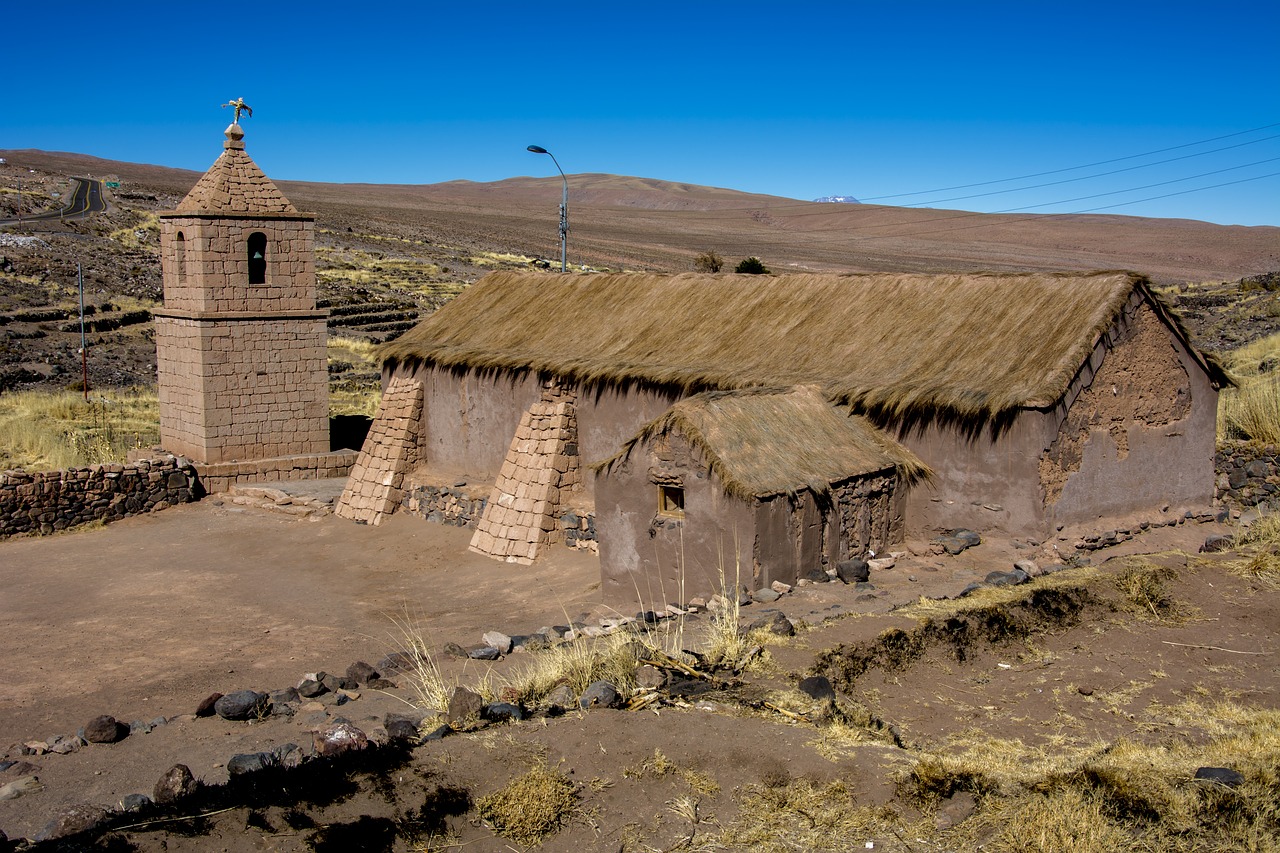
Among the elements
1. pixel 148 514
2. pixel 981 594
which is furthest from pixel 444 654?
pixel 148 514

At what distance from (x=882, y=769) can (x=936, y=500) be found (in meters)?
7.31

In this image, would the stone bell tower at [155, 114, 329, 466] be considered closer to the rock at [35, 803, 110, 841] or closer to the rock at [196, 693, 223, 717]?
the rock at [196, 693, 223, 717]

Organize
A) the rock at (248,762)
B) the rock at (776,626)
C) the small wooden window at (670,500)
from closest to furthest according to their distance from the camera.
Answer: the rock at (248,762) → the rock at (776,626) → the small wooden window at (670,500)

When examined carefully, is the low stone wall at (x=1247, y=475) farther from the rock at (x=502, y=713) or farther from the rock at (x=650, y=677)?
the rock at (x=502, y=713)

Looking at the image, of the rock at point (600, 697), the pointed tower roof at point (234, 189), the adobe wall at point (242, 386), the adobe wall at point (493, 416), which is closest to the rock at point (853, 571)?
the adobe wall at point (493, 416)

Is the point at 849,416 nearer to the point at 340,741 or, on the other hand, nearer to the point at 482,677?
the point at 482,677

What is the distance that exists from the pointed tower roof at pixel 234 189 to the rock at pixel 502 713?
14599mm

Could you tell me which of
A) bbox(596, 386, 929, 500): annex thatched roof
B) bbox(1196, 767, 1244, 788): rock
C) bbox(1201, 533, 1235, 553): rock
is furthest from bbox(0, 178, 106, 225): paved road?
bbox(1196, 767, 1244, 788): rock

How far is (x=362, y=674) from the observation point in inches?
370

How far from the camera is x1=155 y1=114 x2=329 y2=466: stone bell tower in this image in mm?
18953

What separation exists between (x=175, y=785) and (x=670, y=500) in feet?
21.4

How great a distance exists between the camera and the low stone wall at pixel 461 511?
15.1 meters

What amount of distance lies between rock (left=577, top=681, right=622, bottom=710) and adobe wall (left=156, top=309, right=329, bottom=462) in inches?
552

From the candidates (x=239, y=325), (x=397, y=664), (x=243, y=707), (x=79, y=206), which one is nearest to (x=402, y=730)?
(x=243, y=707)
